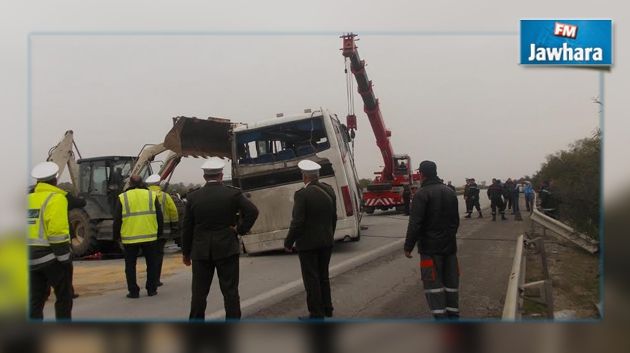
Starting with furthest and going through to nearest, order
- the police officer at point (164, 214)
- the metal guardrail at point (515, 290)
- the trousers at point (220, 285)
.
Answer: the police officer at point (164, 214), the trousers at point (220, 285), the metal guardrail at point (515, 290)

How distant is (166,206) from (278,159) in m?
1.40

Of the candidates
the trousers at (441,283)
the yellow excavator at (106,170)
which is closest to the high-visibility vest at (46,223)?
the yellow excavator at (106,170)

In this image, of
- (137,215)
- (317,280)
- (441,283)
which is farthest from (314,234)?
(137,215)

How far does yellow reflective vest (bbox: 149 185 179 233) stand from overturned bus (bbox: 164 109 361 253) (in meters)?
0.80

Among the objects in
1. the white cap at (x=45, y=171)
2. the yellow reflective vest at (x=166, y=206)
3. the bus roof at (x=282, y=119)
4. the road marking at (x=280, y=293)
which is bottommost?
the road marking at (x=280, y=293)

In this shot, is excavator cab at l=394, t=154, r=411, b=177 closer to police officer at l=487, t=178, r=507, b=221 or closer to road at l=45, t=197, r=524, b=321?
road at l=45, t=197, r=524, b=321

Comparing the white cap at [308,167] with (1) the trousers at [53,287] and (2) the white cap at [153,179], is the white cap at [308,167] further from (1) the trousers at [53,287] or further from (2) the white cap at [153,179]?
(1) the trousers at [53,287]

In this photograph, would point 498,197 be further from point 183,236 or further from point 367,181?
point 183,236

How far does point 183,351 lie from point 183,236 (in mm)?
917

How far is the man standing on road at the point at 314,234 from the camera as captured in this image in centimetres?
348

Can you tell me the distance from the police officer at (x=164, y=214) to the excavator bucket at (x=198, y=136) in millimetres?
558

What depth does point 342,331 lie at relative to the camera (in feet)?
11.4

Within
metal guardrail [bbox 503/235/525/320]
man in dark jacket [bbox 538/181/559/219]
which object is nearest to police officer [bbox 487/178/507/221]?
man in dark jacket [bbox 538/181/559/219]

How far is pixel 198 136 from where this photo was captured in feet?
11.1
